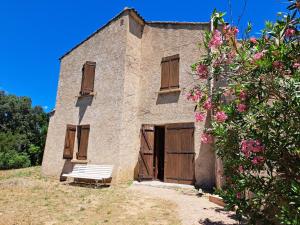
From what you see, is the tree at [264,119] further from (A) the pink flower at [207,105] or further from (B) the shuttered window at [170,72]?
(B) the shuttered window at [170,72]

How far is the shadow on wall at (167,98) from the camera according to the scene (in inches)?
419

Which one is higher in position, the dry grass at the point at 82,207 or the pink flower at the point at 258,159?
the pink flower at the point at 258,159

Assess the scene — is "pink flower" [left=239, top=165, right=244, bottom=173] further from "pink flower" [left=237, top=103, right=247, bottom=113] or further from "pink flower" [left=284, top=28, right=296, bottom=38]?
"pink flower" [left=284, top=28, right=296, bottom=38]

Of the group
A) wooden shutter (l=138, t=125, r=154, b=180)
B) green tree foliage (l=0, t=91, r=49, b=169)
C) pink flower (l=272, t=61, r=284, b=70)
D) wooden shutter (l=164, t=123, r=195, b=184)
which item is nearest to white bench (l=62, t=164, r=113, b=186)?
wooden shutter (l=138, t=125, r=154, b=180)

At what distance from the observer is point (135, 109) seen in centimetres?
1140

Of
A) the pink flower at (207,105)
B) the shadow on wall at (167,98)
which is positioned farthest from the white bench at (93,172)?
the pink flower at (207,105)

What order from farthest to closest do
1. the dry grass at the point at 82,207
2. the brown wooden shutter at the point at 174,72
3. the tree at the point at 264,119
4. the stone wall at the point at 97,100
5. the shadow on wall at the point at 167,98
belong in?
1. the stone wall at the point at 97,100
2. the brown wooden shutter at the point at 174,72
3. the shadow on wall at the point at 167,98
4. the dry grass at the point at 82,207
5. the tree at the point at 264,119

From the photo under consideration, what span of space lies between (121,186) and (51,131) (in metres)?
5.65

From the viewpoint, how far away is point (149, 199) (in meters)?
7.55

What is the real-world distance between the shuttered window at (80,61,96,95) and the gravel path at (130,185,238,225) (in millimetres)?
5070

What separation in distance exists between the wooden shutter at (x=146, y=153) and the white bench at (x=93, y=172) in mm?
1216

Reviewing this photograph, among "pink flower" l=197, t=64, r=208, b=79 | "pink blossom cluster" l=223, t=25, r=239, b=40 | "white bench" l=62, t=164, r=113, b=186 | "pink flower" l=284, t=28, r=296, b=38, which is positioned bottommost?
"white bench" l=62, t=164, r=113, b=186

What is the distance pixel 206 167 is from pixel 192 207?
291 centimetres

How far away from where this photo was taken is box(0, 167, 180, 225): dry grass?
5574 millimetres
